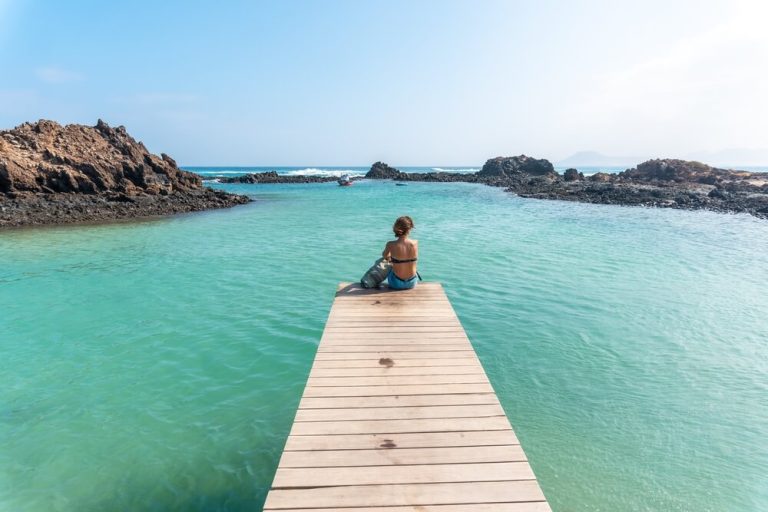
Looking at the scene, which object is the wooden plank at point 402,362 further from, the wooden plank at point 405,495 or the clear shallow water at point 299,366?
the wooden plank at point 405,495

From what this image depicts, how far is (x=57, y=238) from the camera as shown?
2278 cm

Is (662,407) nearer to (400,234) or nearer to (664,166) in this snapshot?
(400,234)

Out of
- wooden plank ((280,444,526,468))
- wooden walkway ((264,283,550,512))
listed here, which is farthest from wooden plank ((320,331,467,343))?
wooden plank ((280,444,526,468))

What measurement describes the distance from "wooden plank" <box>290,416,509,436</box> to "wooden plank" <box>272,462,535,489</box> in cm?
55

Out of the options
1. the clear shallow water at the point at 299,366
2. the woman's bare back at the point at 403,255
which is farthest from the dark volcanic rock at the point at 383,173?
the woman's bare back at the point at 403,255

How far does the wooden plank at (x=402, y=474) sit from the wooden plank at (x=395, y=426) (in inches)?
21.7

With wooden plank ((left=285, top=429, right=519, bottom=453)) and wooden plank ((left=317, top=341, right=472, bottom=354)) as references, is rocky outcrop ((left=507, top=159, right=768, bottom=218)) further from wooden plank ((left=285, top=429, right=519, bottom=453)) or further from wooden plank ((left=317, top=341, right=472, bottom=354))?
wooden plank ((left=285, top=429, right=519, bottom=453))

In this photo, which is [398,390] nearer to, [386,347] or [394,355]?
[394,355]

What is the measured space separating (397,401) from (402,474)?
4.11 ft

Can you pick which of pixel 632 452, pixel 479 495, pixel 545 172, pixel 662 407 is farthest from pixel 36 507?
pixel 545 172

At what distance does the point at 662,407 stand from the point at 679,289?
8.70 metres

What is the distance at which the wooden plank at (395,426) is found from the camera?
433 cm

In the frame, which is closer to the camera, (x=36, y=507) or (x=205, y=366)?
(x=36, y=507)

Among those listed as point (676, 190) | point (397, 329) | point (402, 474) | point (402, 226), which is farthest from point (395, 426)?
point (676, 190)
